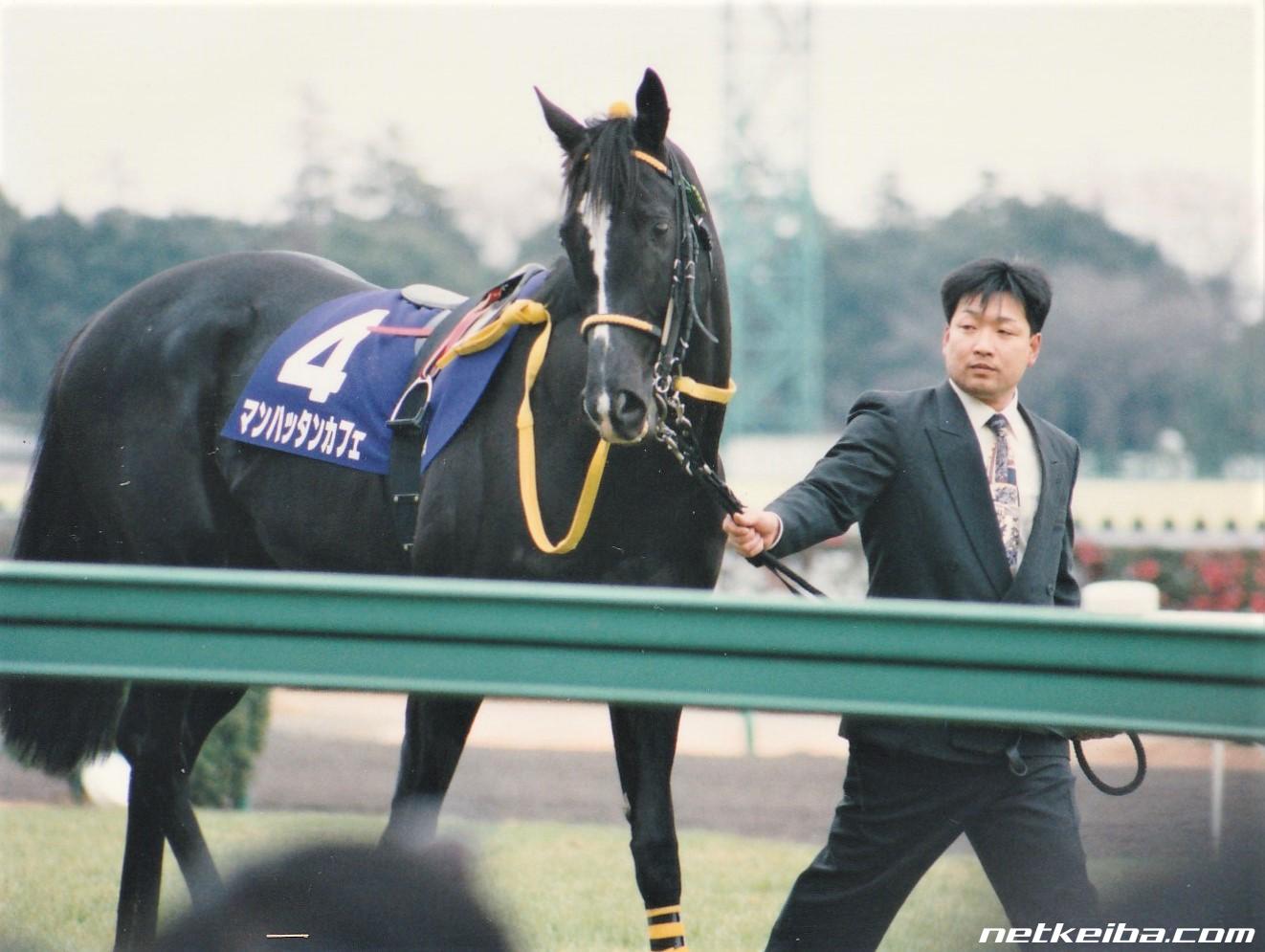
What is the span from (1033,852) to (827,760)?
247 inches

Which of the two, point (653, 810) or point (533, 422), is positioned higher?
point (533, 422)

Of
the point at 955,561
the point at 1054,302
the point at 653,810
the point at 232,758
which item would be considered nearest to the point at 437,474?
the point at 653,810

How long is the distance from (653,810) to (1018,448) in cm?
110

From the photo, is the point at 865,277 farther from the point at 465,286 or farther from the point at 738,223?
the point at 465,286

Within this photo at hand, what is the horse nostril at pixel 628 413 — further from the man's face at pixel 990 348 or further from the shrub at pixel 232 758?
the shrub at pixel 232 758

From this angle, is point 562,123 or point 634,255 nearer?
point 634,255

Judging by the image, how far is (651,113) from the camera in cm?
348

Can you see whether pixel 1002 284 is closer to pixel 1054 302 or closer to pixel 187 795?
pixel 187 795

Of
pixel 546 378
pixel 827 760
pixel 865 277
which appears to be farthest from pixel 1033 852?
pixel 865 277

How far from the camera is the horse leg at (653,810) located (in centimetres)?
339

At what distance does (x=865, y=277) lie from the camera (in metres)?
32.0

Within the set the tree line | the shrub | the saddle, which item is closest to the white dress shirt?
the saddle

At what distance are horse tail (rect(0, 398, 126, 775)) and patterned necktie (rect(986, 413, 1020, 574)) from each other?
7.60 feet

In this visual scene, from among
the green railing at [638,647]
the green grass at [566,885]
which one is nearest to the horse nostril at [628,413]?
the green grass at [566,885]
